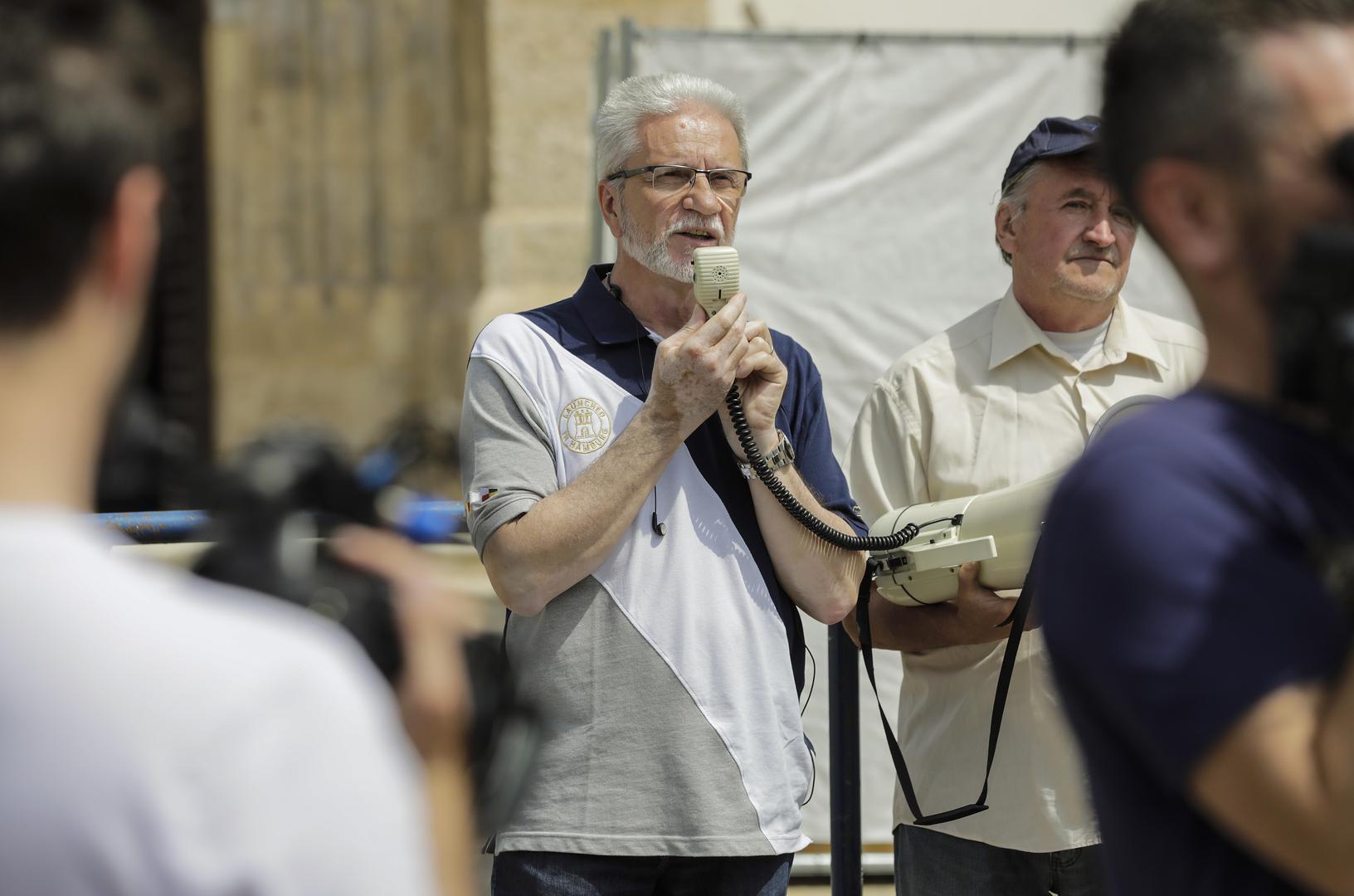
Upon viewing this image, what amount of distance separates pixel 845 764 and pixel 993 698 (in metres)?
0.32

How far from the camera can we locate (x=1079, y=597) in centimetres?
128

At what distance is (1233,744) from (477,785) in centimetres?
58

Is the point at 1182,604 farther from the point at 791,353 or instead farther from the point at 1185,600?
the point at 791,353

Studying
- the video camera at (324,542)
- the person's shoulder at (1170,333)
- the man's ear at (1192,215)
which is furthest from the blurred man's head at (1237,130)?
the person's shoulder at (1170,333)

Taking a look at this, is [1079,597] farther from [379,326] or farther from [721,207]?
[379,326]

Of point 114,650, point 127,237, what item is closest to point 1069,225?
point 127,237

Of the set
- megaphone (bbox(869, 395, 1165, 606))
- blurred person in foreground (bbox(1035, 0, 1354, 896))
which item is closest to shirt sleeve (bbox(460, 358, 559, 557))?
megaphone (bbox(869, 395, 1165, 606))

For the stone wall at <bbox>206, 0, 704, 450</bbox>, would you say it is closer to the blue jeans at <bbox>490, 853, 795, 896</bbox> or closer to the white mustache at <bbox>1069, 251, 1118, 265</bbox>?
the white mustache at <bbox>1069, 251, 1118, 265</bbox>

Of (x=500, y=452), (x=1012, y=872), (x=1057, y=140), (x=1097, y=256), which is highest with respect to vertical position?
(x=1057, y=140)

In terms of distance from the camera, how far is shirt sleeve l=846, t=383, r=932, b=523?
3.10 m

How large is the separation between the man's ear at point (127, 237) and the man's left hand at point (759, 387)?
1656mm

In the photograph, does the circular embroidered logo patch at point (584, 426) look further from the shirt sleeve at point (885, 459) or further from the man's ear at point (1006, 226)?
the man's ear at point (1006, 226)

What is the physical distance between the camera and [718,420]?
2754mm

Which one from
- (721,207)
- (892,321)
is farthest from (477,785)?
(892,321)
